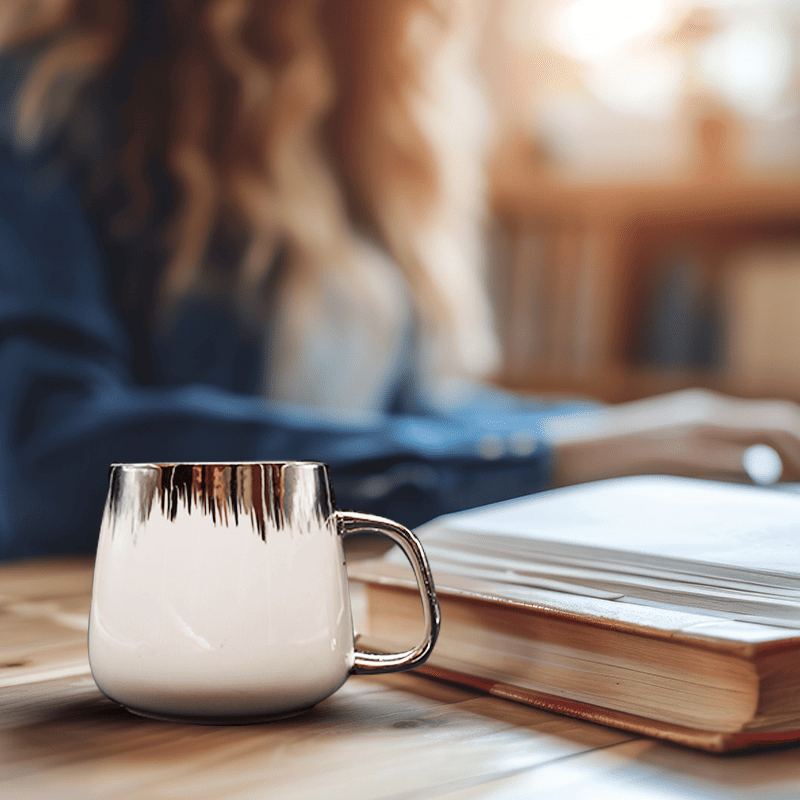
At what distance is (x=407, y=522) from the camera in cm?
84

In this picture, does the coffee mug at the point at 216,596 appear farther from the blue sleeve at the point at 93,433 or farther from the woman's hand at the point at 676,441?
the woman's hand at the point at 676,441

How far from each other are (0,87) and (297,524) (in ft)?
2.69

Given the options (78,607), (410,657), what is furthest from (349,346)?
(410,657)

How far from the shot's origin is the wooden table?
0.27m

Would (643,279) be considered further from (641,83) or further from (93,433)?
(93,433)

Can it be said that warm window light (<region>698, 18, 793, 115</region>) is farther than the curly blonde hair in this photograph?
Yes

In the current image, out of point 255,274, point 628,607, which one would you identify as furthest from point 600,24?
point 628,607

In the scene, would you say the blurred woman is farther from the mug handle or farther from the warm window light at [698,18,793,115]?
the warm window light at [698,18,793,115]

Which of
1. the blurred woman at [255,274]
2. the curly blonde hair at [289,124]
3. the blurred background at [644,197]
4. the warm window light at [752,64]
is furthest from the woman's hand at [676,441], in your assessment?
the warm window light at [752,64]

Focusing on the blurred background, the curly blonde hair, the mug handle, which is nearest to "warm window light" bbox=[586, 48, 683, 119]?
the blurred background

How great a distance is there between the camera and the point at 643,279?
8.81ft

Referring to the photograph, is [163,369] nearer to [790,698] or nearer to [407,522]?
[407,522]

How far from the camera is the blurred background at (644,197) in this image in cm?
254

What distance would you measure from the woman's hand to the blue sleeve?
65 millimetres
